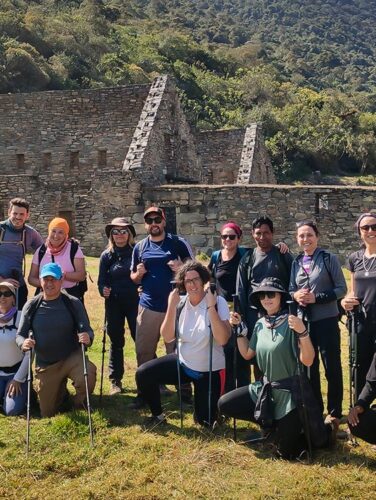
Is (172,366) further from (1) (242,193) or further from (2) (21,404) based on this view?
(1) (242,193)

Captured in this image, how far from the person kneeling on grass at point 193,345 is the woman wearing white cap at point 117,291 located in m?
1.04

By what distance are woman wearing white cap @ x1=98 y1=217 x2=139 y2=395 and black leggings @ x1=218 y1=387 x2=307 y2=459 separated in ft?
5.94

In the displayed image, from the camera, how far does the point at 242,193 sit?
13477 mm

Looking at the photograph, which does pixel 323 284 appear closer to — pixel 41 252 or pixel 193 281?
pixel 193 281

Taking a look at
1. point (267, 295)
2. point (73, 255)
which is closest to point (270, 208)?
point (73, 255)

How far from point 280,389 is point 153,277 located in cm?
203

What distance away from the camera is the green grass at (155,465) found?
4520 millimetres

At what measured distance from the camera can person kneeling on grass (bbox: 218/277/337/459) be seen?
16.0 feet

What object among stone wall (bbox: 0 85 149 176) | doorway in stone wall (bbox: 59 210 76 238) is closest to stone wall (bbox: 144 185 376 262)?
doorway in stone wall (bbox: 59 210 76 238)

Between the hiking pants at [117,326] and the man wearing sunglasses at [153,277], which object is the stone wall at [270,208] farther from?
the man wearing sunglasses at [153,277]

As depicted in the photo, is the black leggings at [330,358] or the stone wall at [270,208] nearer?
the black leggings at [330,358]

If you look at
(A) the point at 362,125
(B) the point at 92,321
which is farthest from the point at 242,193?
(A) the point at 362,125

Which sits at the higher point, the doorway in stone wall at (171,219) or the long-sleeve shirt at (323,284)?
the doorway in stone wall at (171,219)

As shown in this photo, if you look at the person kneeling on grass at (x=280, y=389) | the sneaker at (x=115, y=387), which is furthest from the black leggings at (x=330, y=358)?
the sneaker at (x=115, y=387)
